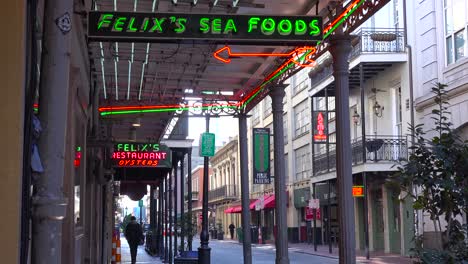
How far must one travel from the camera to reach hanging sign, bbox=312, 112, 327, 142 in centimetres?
3425

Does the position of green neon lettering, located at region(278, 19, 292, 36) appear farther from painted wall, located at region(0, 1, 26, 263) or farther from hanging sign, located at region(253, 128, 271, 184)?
hanging sign, located at region(253, 128, 271, 184)

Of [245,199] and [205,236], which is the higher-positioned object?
[245,199]

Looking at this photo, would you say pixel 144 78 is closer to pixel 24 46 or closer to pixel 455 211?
pixel 455 211

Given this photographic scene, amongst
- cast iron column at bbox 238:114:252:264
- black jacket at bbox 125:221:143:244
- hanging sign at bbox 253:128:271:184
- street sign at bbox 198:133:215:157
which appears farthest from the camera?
black jacket at bbox 125:221:143:244

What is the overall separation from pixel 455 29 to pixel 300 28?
53.2 ft

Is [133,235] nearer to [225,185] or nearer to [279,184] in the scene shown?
[279,184]

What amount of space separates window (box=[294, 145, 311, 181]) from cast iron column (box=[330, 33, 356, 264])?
3312cm

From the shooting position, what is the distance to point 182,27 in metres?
6.57

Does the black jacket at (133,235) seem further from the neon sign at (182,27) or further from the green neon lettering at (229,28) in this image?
the green neon lettering at (229,28)

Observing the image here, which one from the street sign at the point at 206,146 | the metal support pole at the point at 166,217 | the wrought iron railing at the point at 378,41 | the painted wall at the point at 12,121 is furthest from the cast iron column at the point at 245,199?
the painted wall at the point at 12,121

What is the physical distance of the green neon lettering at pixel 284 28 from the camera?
6.65 metres

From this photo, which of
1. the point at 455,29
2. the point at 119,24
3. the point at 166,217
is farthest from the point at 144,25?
the point at 166,217

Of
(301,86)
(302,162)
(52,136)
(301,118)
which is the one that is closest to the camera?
(52,136)

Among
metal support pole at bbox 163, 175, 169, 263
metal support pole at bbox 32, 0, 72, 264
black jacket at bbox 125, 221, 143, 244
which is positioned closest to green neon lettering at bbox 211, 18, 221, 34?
metal support pole at bbox 32, 0, 72, 264
